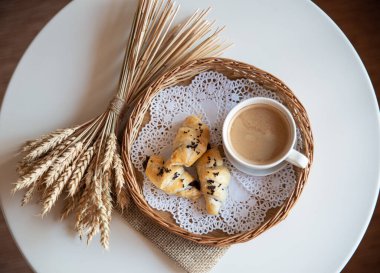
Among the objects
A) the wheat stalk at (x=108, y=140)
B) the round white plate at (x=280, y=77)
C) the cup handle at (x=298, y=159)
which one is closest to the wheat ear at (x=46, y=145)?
the wheat stalk at (x=108, y=140)

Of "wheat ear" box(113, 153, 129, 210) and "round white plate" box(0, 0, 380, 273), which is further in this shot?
"round white plate" box(0, 0, 380, 273)

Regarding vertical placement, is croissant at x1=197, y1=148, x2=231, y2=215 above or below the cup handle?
below

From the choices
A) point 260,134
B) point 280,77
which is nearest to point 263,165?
point 260,134

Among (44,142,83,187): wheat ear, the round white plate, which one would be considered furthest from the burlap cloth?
(44,142,83,187): wheat ear

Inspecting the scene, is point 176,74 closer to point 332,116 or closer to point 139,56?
point 139,56

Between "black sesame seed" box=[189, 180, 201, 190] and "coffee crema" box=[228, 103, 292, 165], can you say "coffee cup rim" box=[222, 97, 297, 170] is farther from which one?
"black sesame seed" box=[189, 180, 201, 190]

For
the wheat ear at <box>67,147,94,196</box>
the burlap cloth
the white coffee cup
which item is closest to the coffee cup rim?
the white coffee cup

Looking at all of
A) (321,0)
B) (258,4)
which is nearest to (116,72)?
(258,4)

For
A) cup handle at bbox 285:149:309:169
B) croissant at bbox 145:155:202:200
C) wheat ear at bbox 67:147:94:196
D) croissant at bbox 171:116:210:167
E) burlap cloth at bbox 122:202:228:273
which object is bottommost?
burlap cloth at bbox 122:202:228:273
